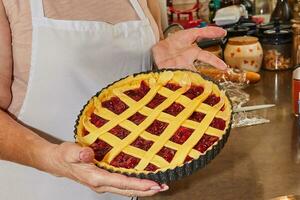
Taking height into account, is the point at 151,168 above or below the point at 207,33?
below

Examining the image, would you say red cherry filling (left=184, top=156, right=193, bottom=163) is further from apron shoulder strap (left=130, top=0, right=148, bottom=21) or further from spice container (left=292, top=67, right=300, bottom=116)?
spice container (left=292, top=67, right=300, bottom=116)

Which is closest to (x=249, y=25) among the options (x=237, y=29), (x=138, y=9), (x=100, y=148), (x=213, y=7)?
(x=237, y=29)

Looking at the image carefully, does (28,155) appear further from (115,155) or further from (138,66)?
(138,66)

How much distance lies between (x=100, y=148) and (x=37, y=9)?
293 millimetres

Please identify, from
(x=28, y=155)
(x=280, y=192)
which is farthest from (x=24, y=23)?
(x=280, y=192)

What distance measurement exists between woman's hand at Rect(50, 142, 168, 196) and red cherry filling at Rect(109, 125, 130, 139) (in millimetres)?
114

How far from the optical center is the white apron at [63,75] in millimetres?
797

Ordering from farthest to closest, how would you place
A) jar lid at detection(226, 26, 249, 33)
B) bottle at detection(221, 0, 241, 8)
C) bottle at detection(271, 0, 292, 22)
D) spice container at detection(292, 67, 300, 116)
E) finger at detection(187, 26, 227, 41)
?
bottle at detection(221, 0, 241, 8)
bottle at detection(271, 0, 292, 22)
jar lid at detection(226, 26, 249, 33)
spice container at detection(292, 67, 300, 116)
finger at detection(187, 26, 227, 41)

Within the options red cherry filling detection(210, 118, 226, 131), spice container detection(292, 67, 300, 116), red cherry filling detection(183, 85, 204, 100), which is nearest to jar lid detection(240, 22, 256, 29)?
spice container detection(292, 67, 300, 116)

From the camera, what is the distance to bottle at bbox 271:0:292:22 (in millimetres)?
1609

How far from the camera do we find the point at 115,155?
66 cm

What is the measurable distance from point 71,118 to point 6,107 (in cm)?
12

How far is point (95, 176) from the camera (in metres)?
0.58

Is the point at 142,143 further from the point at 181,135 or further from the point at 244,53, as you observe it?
the point at 244,53
